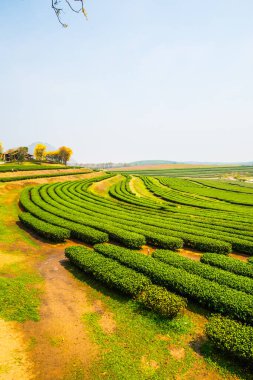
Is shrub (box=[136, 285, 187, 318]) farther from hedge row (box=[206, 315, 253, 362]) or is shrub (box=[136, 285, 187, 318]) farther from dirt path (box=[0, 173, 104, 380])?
dirt path (box=[0, 173, 104, 380])

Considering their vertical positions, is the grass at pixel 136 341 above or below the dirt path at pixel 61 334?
below

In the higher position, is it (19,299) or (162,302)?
(162,302)

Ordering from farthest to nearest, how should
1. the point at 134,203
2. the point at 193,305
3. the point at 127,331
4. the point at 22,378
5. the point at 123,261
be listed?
the point at 134,203 → the point at 123,261 → the point at 193,305 → the point at 127,331 → the point at 22,378

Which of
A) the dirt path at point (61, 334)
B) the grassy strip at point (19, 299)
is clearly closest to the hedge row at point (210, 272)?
the dirt path at point (61, 334)

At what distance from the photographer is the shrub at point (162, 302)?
1127 centimetres

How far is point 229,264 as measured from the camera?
53.7ft

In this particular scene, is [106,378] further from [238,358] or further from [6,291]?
[6,291]

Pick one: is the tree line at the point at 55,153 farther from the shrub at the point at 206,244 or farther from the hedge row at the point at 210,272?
the hedge row at the point at 210,272

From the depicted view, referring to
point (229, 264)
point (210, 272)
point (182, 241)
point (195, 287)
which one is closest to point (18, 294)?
point (195, 287)

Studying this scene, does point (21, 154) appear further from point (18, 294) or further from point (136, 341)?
point (136, 341)

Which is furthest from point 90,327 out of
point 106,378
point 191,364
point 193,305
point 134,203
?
point 134,203

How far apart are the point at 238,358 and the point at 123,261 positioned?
26.3ft

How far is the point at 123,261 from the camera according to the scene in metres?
15.6

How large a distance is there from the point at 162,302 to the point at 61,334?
460cm
